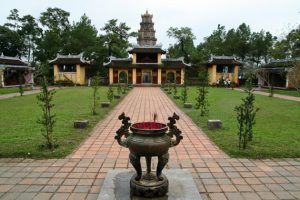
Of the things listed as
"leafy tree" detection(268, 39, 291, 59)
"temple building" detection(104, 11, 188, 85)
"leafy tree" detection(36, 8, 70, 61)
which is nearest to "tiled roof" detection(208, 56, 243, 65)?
"temple building" detection(104, 11, 188, 85)

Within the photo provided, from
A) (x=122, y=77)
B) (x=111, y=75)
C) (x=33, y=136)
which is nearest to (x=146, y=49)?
(x=122, y=77)

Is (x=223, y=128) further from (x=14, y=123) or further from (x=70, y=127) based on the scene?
(x=14, y=123)

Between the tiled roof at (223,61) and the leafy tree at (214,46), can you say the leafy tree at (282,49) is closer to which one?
the tiled roof at (223,61)

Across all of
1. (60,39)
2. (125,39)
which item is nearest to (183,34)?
(125,39)

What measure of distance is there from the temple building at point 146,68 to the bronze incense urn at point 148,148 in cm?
3749

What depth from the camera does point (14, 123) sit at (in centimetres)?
1052

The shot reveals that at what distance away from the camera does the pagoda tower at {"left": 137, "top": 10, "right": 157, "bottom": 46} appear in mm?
52062

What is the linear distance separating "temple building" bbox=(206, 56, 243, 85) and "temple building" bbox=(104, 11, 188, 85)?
4.38m

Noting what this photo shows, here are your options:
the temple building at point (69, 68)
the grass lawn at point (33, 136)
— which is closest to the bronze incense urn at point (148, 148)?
the grass lawn at point (33, 136)

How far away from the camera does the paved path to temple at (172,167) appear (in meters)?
4.56

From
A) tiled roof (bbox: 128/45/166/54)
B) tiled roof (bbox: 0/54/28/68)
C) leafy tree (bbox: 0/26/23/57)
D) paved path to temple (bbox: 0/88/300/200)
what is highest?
leafy tree (bbox: 0/26/23/57)

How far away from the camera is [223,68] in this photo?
143 ft

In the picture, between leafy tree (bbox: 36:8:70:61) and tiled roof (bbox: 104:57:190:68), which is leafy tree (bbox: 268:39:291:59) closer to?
tiled roof (bbox: 104:57:190:68)

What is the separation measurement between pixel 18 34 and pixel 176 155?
50066 millimetres
